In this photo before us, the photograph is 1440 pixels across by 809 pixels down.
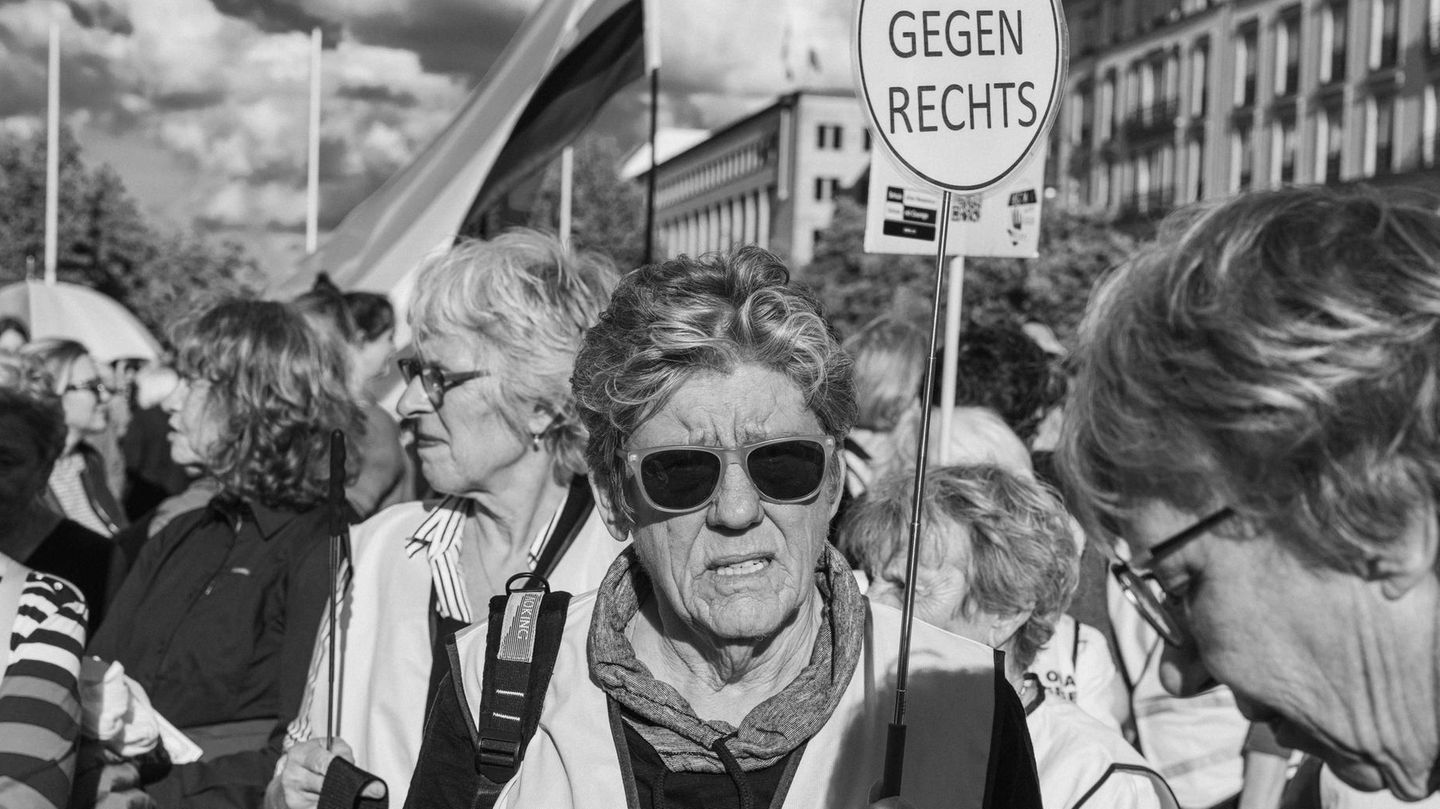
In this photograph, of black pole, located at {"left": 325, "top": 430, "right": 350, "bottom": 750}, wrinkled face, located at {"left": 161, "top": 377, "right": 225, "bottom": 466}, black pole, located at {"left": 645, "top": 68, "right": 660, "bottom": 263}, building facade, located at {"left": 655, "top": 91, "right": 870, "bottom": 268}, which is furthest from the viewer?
building facade, located at {"left": 655, "top": 91, "right": 870, "bottom": 268}

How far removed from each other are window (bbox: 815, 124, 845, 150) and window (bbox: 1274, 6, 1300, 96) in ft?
164

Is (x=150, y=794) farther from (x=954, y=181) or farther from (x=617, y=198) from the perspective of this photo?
(x=617, y=198)

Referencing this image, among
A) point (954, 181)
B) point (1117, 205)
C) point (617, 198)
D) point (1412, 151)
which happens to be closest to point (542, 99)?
point (954, 181)

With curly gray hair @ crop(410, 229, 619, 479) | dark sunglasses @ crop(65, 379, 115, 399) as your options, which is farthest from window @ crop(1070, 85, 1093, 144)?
curly gray hair @ crop(410, 229, 619, 479)

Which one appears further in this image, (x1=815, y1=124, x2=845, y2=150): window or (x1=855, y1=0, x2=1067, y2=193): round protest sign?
(x1=815, y1=124, x2=845, y2=150): window

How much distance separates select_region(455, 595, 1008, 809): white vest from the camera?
2.22 m

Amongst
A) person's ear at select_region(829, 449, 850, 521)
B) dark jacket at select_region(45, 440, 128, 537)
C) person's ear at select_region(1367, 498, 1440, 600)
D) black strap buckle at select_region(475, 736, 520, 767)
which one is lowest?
dark jacket at select_region(45, 440, 128, 537)

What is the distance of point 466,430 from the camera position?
3471mm

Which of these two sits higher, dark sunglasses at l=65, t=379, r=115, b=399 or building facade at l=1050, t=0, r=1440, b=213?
building facade at l=1050, t=0, r=1440, b=213

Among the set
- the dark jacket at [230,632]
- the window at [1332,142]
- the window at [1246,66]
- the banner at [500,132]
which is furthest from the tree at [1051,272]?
the dark jacket at [230,632]

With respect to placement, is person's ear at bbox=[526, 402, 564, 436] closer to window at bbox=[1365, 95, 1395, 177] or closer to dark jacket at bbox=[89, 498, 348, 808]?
dark jacket at bbox=[89, 498, 348, 808]

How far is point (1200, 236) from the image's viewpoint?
1.61 metres

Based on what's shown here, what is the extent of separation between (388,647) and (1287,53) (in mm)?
46779

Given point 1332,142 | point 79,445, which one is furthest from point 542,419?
point 1332,142
